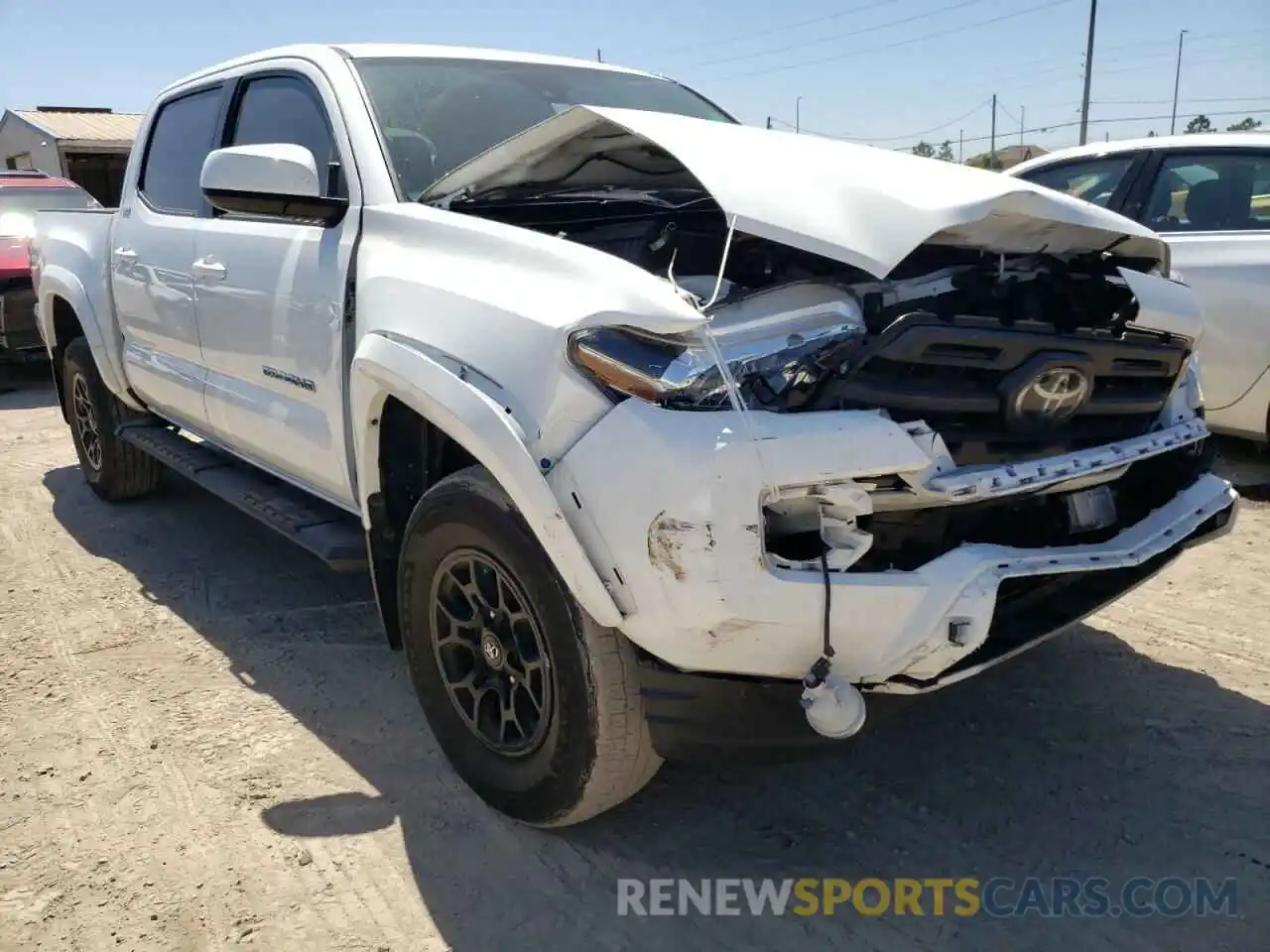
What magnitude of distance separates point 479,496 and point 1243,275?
432 centimetres

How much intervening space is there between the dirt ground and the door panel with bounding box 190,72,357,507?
79 cm

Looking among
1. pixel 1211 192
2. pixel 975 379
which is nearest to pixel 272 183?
pixel 975 379

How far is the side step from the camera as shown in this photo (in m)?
3.25

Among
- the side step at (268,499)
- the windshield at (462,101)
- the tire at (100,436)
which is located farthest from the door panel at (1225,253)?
the tire at (100,436)

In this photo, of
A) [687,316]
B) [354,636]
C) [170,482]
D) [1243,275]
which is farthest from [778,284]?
[170,482]

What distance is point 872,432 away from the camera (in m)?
2.03

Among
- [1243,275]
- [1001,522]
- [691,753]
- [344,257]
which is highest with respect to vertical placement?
[344,257]

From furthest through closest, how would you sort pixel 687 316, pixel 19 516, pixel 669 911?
1. pixel 19 516
2. pixel 669 911
3. pixel 687 316

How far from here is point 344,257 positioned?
296 centimetres

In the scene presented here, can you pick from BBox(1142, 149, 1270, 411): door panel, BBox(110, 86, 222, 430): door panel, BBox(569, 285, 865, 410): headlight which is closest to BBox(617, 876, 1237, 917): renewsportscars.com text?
BBox(569, 285, 865, 410): headlight

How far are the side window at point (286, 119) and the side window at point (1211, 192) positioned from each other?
421cm

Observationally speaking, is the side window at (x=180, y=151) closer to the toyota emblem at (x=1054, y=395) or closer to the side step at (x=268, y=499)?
the side step at (x=268, y=499)

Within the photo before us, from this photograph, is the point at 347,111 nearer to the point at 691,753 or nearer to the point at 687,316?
the point at 687,316

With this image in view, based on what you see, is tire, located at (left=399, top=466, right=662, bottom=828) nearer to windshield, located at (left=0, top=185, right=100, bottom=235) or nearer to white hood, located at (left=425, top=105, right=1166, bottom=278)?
white hood, located at (left=425, top=105, right=1166, bottom=278)
